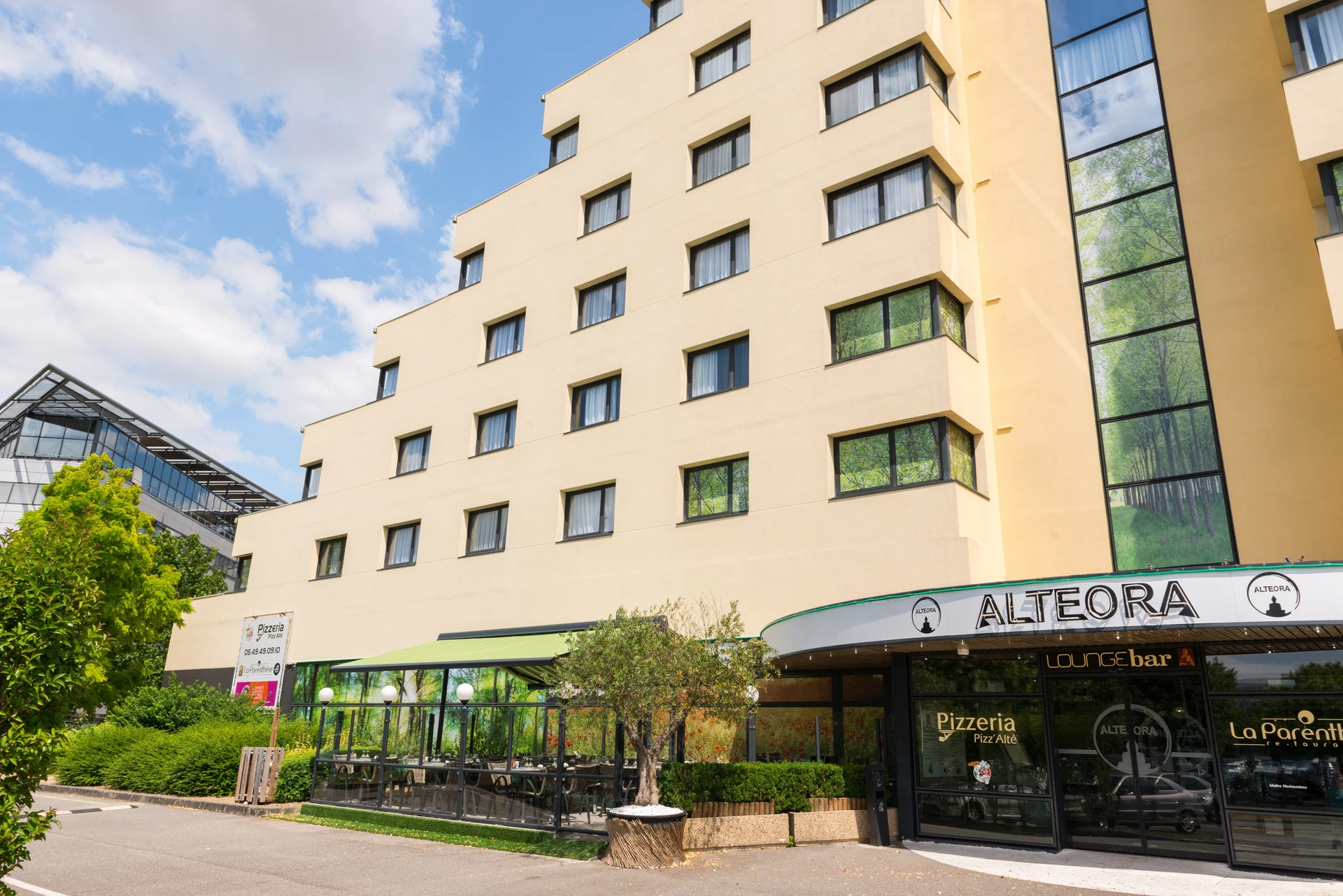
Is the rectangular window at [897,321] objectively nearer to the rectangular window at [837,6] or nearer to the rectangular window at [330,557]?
the rectangular window at [837,6]

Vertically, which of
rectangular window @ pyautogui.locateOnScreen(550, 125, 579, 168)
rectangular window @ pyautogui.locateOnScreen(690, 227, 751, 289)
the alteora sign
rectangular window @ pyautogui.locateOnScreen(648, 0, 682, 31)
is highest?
rectangular window @ pyautogui.locateOnScreen(648, 0, 682, 31)

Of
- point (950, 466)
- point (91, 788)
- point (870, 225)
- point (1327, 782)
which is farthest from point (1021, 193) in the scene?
point (91, 788)

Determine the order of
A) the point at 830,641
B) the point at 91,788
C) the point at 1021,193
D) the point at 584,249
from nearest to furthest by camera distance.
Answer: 1. the point at 830,641
2. the point at 1021,193
3. the point at 91,788
4. the point at 584,249

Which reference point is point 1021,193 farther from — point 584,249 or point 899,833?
point 899,833

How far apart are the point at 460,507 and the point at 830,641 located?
17446 millimetres

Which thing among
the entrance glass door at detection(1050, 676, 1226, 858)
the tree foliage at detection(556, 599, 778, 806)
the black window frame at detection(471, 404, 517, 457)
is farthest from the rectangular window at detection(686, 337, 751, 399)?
the entrance glass door at detection(1050, 676, 1226, 858)

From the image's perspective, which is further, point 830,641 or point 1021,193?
point 1021,193

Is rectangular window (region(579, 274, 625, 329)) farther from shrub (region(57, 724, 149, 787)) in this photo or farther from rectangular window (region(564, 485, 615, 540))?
shrub (region(57, 724, 149, 787))

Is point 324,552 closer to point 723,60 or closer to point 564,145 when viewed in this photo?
point 564,145

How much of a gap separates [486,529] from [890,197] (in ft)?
54.5

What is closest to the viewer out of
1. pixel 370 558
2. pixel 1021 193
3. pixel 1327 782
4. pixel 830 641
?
pixel 1327 782

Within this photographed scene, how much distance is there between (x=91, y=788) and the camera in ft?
92.3

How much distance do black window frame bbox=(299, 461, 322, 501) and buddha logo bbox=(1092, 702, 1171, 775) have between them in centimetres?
3103

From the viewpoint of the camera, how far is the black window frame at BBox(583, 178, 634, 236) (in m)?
30.1
